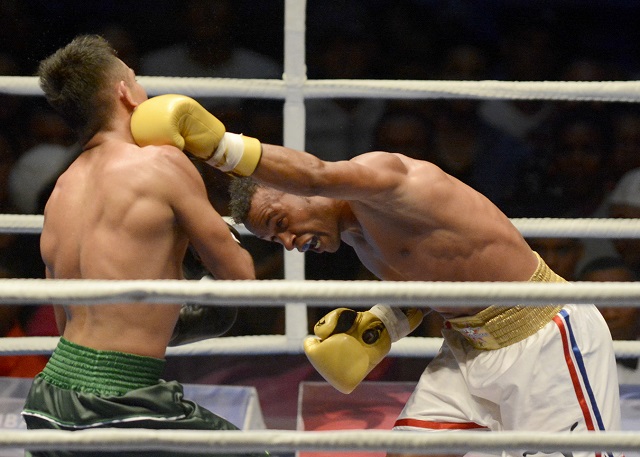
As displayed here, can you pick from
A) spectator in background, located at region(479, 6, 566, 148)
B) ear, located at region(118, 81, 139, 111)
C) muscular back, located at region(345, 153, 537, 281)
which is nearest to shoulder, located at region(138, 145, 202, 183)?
ear, located at region(118, 81, 139, 111)

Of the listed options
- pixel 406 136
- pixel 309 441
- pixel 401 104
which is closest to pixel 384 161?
pixel 309 441

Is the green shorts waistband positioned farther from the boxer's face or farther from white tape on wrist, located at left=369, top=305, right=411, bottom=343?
white tape on wrist, located at left=369, top=305, right=411, bottom=343

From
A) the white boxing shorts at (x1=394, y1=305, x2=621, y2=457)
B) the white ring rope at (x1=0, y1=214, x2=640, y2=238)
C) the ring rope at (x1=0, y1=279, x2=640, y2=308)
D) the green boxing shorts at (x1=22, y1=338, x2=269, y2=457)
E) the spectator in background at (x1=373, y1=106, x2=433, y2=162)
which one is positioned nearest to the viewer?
the ring rope at (x1=0, y1=279, x2=640, y2=308)

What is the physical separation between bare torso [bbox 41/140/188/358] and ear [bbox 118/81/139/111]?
3.4 inches

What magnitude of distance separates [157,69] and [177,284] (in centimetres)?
213

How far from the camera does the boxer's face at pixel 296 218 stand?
1954 mm

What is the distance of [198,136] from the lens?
1.66 m

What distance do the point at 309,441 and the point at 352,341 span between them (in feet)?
2.90

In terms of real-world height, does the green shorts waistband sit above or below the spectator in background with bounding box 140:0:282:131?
below

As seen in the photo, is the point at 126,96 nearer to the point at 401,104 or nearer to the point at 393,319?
the point at 393,319

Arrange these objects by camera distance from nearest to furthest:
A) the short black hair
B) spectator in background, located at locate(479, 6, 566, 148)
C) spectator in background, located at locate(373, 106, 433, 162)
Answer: the short black hair, spectator in background, located at locate(373, 106, 433, 162), spectator in background, located at locate(479, 6, 566, 148)

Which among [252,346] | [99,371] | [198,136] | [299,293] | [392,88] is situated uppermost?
[392,88]

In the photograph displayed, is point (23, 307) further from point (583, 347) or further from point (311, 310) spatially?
point (583, 347)

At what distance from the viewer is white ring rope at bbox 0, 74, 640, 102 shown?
2.26m
